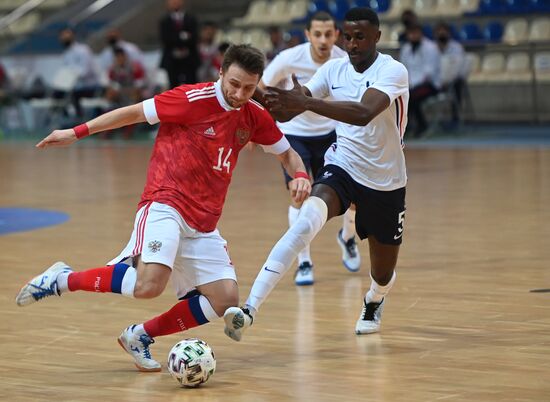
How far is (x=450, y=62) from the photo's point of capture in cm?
1759

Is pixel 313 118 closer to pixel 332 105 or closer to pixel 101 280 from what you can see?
pixel 332 105

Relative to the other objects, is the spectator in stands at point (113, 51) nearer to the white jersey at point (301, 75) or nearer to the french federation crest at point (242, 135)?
the white jersey at point (301, 75)

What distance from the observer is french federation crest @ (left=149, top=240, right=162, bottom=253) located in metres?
5.06

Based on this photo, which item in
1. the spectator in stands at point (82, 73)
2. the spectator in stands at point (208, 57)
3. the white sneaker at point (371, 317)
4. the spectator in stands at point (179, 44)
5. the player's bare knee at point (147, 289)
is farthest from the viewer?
the spectator in stands at point (82, 73)

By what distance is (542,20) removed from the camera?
1912 centimetres

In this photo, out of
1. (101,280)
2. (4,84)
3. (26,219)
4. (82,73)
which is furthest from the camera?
(4,84)

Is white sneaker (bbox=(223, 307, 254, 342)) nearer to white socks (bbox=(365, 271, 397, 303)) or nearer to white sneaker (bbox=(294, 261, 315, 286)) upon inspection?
white socks (bbox=(365, 271, 397, 303))

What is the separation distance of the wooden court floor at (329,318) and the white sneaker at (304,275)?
0.07m

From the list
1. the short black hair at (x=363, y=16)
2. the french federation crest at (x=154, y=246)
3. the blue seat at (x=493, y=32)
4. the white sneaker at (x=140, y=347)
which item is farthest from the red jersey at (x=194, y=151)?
the blue seat at (x=493, y=32)

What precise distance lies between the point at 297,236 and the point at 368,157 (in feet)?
2.23

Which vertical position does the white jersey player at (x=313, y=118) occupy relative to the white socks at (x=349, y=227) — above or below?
above

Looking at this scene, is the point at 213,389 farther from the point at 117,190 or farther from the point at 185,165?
the point at 117,190

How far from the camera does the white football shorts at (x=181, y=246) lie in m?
5.09

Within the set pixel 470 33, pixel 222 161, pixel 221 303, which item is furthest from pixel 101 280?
pixel 470 33
